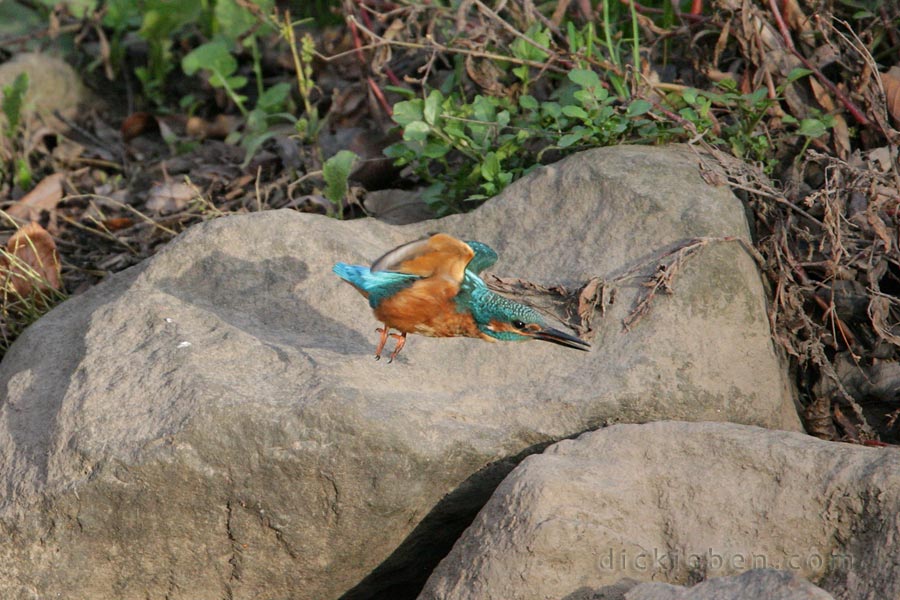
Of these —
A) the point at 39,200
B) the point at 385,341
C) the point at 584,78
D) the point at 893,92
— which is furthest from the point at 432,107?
the point at 39,200

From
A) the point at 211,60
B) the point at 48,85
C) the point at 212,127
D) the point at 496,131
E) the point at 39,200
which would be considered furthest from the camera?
the point at 48,85

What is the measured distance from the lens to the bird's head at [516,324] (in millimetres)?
2936

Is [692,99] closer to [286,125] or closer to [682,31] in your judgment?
[682,31]

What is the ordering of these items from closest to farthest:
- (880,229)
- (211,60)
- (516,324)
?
(516,324) → (880,229) → (211,60)

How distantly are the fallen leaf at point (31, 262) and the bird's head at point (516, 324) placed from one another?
7.48 feet

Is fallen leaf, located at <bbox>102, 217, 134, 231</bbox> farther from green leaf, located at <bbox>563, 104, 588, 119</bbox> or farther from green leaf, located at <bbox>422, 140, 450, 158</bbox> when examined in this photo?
green leaf, located at <bbox>563, 104, 588, 119</bbox>

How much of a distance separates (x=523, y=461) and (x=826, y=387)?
4.70 feet

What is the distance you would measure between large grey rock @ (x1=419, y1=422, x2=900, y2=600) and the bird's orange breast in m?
0.44

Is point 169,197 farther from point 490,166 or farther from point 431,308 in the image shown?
point 431,308

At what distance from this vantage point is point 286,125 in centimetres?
554

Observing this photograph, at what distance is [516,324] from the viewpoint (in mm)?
2943

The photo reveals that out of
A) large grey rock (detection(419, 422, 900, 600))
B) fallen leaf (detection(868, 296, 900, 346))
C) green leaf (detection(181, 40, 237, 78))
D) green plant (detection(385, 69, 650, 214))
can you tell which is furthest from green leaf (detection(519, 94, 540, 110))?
green leaf (detection(181, 40, 237, 78))

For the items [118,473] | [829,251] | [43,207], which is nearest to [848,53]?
[829,251]

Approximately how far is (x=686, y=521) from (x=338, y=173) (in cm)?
224
